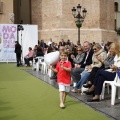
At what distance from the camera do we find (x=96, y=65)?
8.82 m

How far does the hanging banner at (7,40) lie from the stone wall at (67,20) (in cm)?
803

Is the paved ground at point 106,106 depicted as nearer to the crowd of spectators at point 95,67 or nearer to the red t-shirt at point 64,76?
the crowd of spectators at point 95,67

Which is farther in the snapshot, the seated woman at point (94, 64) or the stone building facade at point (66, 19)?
the stone building facade at point (66, 19)

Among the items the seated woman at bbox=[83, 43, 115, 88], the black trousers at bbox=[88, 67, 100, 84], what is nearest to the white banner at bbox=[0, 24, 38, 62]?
the seated woman at bbox=[83, 43, 115, 88]

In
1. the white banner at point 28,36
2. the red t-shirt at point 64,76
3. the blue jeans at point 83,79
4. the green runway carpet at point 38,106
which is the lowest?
the green runway carpet at point 38,106

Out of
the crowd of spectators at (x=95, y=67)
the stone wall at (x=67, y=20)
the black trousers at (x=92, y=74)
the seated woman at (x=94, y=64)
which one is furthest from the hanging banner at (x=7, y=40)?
the black trousers at (x=92, y=74)

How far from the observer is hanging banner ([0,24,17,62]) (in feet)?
76.1

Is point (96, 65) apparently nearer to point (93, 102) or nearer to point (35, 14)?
point (93, 102)

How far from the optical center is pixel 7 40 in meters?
23.3

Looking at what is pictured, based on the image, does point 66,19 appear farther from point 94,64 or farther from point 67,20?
point 94,64

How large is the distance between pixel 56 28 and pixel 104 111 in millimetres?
24607

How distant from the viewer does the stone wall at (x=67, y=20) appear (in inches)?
1230

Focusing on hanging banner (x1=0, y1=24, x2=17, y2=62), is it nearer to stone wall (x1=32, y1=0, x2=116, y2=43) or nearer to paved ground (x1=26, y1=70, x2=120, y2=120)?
stone wall (x1=32, y1=0, x2=116, y2=43)

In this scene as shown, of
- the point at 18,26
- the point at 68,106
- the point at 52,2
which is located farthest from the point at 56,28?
the point at 68,106
